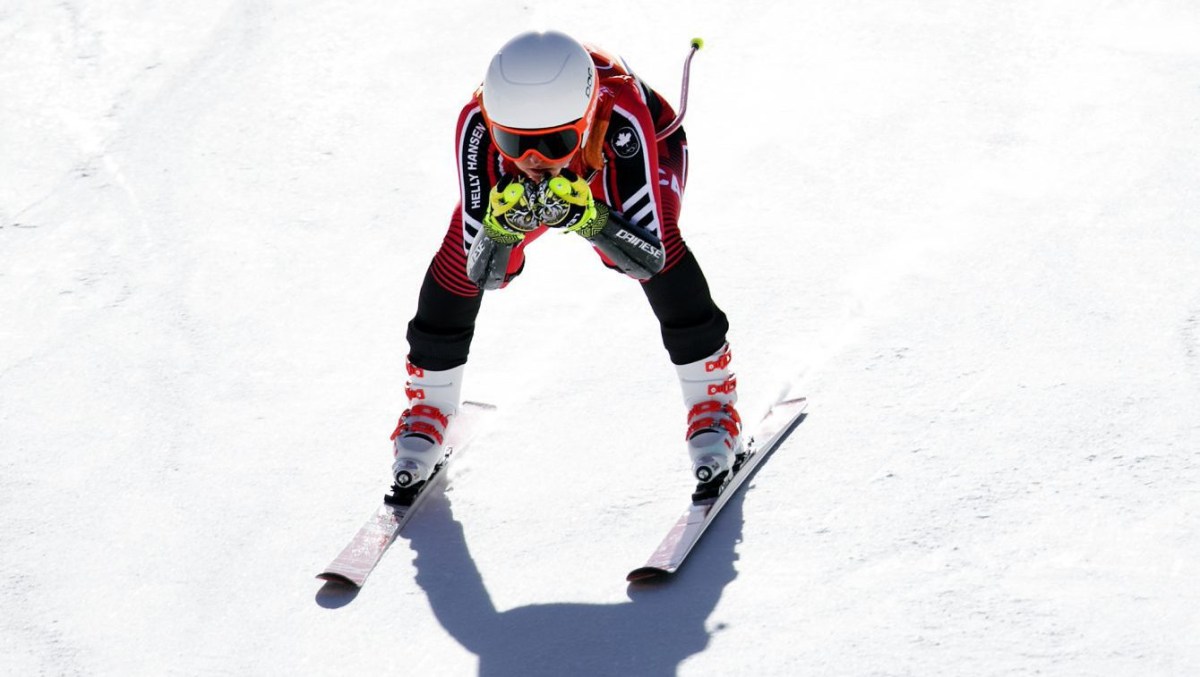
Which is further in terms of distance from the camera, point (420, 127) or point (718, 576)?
point (420, 127)

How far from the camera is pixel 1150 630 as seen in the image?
406 centimetres

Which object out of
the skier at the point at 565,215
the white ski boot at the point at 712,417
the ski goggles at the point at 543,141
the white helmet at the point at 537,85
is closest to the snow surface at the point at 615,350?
the white ski boot at the point at 712,417

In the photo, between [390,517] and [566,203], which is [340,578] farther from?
[566,203]

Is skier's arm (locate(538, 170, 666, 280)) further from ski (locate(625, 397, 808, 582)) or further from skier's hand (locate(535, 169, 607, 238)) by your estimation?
ski (locate(625, 397, 808, 582))

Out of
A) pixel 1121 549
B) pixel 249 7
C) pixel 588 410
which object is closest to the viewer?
pixel 1121 549

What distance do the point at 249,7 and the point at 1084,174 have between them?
5099mm

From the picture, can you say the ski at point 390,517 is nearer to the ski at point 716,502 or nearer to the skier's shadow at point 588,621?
the skier's shadow at point 588,621

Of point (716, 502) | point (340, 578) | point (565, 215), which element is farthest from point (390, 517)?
point (565, 215)

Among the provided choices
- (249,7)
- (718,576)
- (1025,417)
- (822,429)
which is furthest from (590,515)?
(249,7)

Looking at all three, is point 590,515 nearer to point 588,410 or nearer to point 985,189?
point 588,410

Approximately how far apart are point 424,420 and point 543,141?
1229 millimetres

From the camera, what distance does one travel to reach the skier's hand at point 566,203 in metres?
4.56

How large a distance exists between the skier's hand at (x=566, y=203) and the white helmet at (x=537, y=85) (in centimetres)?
18

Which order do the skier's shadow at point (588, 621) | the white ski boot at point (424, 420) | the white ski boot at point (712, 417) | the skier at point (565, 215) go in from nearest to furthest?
1. the skier's shadow at point (588, 621)
2. the skier at point (565, 215)
3. the white ski boot at point (712, 417)
4. the white ski boot at point (424, 420)
